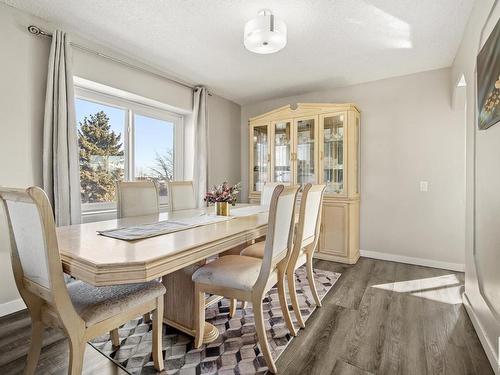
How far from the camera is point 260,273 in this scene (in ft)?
4.89

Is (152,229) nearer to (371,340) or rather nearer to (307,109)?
(371,340)

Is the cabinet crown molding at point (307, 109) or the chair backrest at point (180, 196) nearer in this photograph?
the chair backrest at point (180, 196)

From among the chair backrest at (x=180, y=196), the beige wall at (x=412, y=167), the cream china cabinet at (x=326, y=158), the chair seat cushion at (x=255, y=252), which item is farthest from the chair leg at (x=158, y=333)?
the beige wall at (x=412, y=167)

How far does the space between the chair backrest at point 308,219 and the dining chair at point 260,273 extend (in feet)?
0.37

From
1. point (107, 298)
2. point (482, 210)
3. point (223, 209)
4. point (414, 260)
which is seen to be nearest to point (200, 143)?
point (223, 209)

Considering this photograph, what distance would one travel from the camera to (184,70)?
10.5 ft

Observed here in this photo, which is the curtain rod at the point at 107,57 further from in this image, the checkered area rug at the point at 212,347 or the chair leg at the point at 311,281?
the chair leg at the point at 311,281

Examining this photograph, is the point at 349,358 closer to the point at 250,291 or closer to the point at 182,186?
the point at 250,291

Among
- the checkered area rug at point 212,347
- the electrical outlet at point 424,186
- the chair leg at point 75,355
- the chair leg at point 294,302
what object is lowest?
the checkered area rug at point 212,347

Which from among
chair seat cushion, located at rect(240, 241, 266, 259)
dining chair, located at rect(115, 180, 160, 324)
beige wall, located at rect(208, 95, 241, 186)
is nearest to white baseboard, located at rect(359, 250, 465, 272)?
chair seat cushion, located at rect(240, 241, 266, 259)

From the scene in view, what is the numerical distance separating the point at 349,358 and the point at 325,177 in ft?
7.64

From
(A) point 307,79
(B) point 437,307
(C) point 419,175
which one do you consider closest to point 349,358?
(B) point 437,307

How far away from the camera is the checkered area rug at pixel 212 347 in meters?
1.49

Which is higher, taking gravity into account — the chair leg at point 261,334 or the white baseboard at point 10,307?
the chair leg at point 261,334
